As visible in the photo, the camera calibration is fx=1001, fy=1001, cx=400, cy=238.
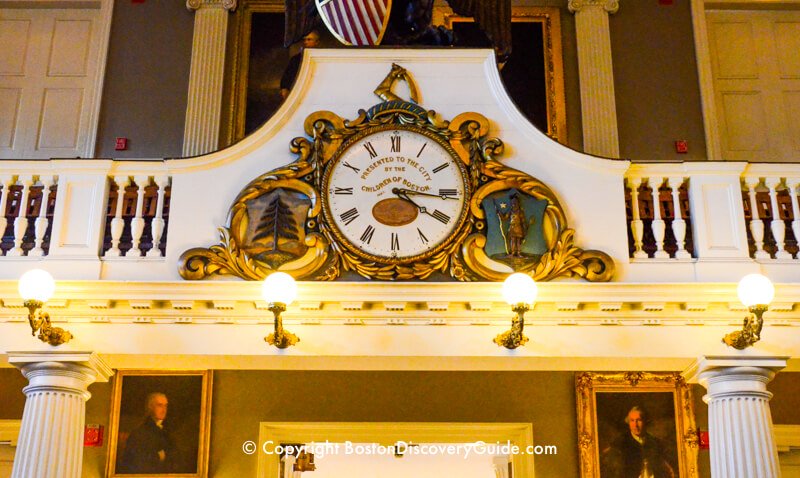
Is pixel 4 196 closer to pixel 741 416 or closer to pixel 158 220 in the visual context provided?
pixel 158 220

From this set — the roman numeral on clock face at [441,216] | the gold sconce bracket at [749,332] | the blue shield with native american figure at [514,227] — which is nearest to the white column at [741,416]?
the gold sconce bracket at [749,332]

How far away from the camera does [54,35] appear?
39.3ft

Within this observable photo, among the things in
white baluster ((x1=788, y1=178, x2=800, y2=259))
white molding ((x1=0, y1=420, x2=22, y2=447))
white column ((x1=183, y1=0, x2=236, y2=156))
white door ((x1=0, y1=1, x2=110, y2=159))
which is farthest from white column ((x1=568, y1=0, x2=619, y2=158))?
white molding ((x1=0, y1=420, x2=22, y2=447))

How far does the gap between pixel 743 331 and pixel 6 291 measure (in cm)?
563

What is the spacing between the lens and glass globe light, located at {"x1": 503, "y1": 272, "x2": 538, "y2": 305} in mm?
7199

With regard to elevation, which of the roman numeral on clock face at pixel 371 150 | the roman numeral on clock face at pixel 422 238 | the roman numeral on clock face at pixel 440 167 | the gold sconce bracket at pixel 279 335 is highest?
the roman numeral on clock face at pixel 371 150

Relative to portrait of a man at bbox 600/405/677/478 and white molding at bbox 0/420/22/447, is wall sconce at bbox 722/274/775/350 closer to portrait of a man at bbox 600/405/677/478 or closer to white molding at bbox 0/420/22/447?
portrait of a man at bbox 600/405/677/478

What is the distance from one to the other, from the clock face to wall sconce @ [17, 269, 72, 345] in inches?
86.1

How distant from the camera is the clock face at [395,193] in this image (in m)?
7.92

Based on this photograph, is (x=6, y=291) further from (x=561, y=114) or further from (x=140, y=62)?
(x=561, y=114)

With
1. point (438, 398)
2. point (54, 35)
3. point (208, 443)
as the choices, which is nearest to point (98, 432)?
point (208, 443)

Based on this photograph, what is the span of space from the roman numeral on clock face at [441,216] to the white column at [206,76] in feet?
12.5

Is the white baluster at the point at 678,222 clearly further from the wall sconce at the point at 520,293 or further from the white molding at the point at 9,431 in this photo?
the white molding at the point at 9,431

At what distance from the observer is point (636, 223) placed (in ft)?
26.5
